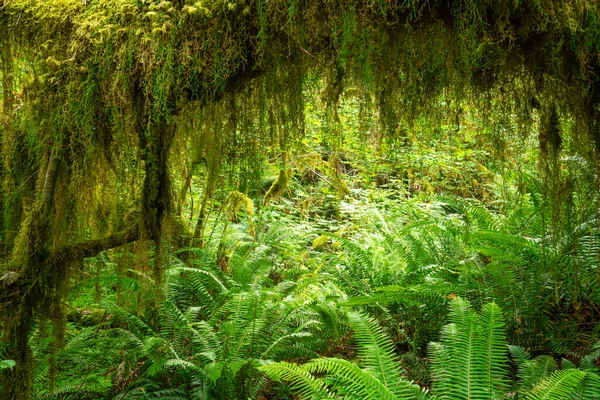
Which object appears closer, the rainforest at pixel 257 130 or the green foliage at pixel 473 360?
the rainforest at pixel 257 130

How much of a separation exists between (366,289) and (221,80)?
2.96 m

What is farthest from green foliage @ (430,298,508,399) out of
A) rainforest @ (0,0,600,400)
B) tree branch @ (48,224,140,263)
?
tree branch @ (48,224,140,263)

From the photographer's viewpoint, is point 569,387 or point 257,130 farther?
point 257,130

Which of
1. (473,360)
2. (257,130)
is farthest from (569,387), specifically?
(257,130)

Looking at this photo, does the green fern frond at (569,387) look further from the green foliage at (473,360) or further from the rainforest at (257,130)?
the green foliage at (473,360)

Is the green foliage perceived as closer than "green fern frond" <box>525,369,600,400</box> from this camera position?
No

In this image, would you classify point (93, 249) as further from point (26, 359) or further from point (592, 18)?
point (592, 18)

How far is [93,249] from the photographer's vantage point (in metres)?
2.31

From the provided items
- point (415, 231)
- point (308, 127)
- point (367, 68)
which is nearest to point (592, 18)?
point (367, 68)

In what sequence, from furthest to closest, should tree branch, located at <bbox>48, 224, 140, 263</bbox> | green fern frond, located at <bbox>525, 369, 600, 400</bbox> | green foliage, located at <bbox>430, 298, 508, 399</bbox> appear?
green foliage, located at <bbox>430, 298, 508, 399</bbox>, tree branch, located at <bbox>48, 224, 140, 263</bbox>, green fern frond, located at <bbox>525, 369, 600, 400</bbox>

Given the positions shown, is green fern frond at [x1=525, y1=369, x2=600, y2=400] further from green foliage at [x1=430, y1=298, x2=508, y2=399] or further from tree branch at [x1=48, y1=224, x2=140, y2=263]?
tree branch at [x1=48, y1=224, x2=140, y2=263]

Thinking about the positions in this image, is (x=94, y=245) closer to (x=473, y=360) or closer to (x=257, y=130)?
(x=257, y=130)

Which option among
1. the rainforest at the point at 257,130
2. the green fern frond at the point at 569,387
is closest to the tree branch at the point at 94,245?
the rainforest at the point at 257,130

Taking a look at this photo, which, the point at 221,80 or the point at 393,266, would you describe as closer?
the point at 221,80
